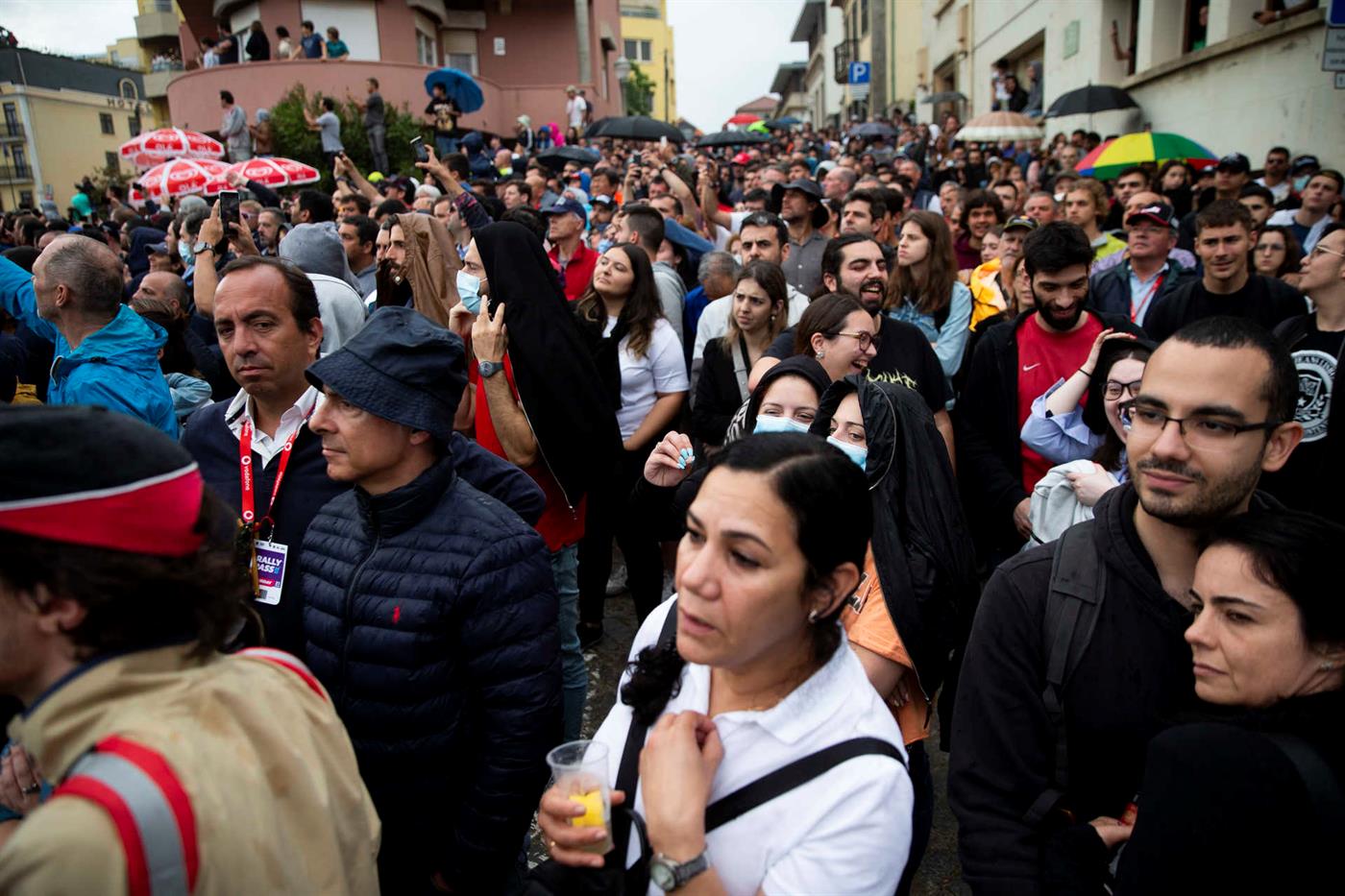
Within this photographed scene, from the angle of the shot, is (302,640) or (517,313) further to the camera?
(517,313)

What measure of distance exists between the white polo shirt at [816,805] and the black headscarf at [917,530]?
822 millimetres

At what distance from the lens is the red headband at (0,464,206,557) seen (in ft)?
4.17

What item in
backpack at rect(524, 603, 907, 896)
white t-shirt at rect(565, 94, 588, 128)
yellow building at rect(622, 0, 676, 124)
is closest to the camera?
backpack at rect(524, 603, 907, 896)

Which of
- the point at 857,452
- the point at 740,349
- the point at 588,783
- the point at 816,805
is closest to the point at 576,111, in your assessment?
the point at 740,349

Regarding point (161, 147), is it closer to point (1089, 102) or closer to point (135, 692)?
point (1089, 102)

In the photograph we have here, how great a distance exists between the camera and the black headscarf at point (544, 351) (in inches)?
156

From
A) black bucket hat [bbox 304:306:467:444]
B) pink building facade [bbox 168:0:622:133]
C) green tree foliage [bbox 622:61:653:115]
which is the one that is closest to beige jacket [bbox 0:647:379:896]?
black bucket hat [bbox 304:306:467:444]

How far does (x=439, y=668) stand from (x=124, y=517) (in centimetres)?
113

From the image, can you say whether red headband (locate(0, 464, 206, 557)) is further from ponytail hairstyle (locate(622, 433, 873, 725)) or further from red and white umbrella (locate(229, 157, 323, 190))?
red and white umbrella (locate(229, 157, 323, 190))

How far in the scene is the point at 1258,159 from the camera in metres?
12.0

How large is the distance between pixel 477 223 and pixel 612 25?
145 feet

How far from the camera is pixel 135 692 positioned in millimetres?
1320

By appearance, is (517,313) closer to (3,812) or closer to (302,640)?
(302,640)

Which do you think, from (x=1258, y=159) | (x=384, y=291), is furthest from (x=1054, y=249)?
(x=1258, y=159)
